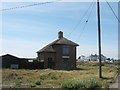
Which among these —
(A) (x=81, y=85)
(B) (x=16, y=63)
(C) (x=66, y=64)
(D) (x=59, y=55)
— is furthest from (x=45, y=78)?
(C) (x=66, y=64)

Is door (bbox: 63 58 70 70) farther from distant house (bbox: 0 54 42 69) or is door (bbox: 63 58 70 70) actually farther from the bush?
the bush

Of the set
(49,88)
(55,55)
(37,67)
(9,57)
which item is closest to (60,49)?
(55,55)

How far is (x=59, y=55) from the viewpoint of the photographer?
6234cm

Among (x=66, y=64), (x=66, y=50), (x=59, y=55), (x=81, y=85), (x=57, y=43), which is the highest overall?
(x=57, y=43)

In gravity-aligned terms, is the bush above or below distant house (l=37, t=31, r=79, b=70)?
below

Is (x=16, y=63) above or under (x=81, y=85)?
above

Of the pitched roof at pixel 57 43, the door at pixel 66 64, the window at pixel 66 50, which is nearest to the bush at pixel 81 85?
the pitched roof at pixel 57 43

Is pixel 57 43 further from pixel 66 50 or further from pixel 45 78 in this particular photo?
pixel 45 78

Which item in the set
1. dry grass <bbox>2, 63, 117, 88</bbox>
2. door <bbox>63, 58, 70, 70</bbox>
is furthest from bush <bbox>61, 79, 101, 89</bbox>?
door <bbox>63, 58, 70, 70</bbox>

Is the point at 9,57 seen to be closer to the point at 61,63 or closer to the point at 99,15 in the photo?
the point at 61,63

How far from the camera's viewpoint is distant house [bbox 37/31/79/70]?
2434 inches

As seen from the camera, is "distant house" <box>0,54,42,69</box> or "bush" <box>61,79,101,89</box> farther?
"distant house" <box>0,54,42,69</box>

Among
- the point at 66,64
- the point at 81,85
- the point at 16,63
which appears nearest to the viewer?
the point at 81,85

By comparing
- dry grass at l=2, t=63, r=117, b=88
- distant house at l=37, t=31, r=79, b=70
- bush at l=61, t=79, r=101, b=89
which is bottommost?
dry grass at l=2, t=63, r=117, b=88
